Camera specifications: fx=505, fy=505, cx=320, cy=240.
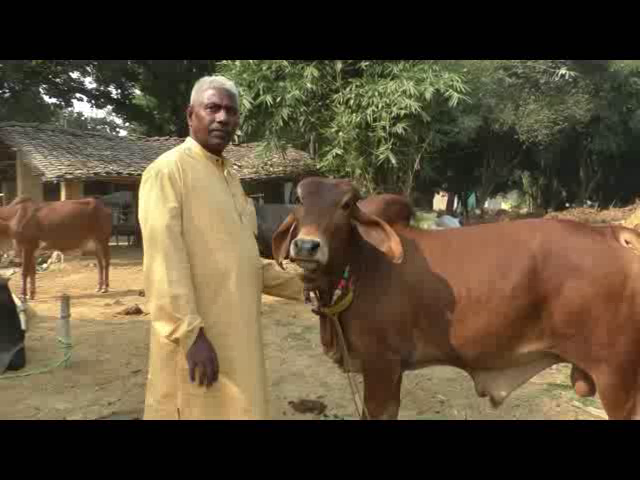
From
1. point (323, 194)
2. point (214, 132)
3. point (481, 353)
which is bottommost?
point (481, 353)

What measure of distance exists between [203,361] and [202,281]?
0.29 meters

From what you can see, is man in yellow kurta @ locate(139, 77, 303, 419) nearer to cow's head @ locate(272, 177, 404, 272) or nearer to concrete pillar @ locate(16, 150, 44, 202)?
cow's head @ locate(272, 177, 404, 272)

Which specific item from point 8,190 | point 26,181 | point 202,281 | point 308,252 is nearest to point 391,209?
point 308,252

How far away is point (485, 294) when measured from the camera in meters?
2.46

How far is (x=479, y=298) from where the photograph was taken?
2.47m

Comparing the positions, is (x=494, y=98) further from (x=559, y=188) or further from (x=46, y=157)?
(x=46, y=157)

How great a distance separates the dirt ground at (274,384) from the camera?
3963 mm

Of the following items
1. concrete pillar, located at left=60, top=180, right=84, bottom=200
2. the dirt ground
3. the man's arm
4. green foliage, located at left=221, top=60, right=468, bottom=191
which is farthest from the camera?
concrete pillar, located at left=60, top=180, right=84, bottom=200

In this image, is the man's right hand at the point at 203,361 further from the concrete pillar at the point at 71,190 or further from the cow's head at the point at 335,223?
the concrete pillar at the point at 71,190

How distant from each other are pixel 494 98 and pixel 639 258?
1892cm

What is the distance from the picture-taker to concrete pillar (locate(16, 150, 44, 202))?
14031 mm

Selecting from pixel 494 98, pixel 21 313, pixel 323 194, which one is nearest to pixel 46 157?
pixel 21 313

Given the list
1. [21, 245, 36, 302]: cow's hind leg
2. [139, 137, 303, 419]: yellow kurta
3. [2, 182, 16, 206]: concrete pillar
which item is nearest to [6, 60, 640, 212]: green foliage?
[2, 182, 16, 206]: concrete pillar

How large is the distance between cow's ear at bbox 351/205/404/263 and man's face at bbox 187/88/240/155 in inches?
31.3
